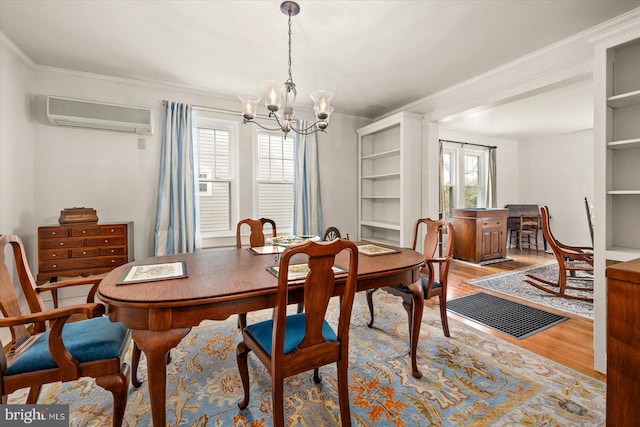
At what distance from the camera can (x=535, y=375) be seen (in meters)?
1.95

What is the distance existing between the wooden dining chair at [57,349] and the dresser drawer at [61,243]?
1.40 meters

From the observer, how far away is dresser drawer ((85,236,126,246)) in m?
2.82

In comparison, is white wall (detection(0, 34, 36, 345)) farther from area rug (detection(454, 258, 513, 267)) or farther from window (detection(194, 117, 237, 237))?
area rug (detection(454, 258, 513, 267))

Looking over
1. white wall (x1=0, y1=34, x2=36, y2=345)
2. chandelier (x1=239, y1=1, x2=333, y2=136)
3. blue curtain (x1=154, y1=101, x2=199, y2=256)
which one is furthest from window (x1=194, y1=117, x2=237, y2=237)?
chandelier (x1=239, y1=1, x2=333, y2=136)

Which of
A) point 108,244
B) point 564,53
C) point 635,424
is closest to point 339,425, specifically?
point 635,424

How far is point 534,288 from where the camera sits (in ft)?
12.4

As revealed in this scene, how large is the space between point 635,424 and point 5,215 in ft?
13.7

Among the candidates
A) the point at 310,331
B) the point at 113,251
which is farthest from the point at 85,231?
the point at 310,331

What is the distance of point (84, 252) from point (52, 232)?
308mm

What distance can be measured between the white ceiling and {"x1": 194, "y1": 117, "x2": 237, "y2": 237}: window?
62 centimetres

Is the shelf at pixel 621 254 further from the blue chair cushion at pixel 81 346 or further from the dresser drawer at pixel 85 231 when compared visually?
the dresser drawer at pixel 85 231

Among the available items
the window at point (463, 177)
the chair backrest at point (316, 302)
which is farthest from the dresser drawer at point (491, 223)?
the chair backrest at point (316, 302)

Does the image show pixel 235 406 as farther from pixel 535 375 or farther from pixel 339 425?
pixel 535 375

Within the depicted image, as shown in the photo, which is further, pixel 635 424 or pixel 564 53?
pixel 564 53
